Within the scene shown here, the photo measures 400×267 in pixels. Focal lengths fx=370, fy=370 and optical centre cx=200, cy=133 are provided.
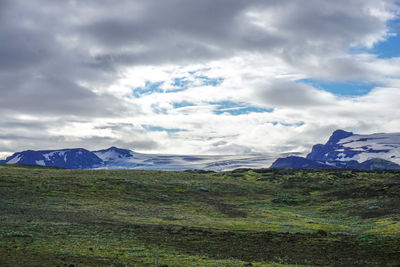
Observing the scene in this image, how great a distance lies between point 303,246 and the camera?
38438mm

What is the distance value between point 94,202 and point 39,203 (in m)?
11.0

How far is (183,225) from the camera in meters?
48.9

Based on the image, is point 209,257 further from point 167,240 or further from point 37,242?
point 37,242

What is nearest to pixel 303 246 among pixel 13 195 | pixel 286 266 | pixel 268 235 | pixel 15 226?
pixel 268 235

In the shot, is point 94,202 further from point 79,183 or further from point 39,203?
point 79,183

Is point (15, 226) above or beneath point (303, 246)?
above

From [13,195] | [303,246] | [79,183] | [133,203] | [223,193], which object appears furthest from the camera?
[223,193]

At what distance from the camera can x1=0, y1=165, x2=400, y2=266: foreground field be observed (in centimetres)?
3136

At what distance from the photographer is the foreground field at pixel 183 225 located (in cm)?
3136

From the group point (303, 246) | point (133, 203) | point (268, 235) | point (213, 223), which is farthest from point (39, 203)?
point (303, 246)

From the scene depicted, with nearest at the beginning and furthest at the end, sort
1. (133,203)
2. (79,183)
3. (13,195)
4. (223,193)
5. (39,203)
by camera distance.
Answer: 1. (39,203)
2. (13,195)
3. (133,203)
4. (79,183)
5. (223,193)

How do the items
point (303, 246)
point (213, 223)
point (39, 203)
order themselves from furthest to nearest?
1. point (39, 203)
2. point (213, 223)
3. point (303, 246)

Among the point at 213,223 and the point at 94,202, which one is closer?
the point at 213,223

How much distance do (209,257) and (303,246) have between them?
11.6 m
